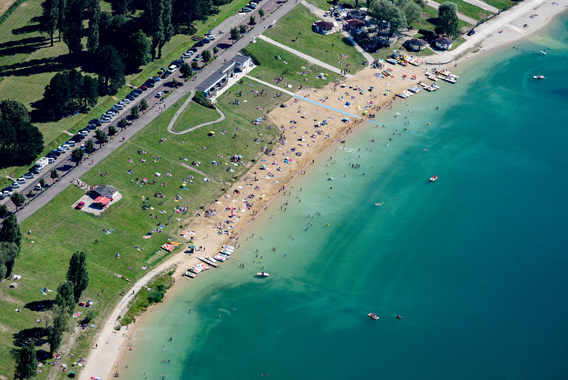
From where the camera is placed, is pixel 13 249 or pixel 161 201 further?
pixel 161 201

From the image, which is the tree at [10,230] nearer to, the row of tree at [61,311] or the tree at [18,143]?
the row of tree at [61,311]

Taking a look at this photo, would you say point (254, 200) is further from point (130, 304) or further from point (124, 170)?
point (130, 304)

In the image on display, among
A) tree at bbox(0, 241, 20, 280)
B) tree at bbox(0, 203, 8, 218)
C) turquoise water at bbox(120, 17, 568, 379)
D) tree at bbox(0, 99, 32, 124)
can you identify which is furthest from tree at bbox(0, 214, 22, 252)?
tree at bbox(0, 99, 32, 124)

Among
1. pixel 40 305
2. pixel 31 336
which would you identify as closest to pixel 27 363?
pixel 31 336

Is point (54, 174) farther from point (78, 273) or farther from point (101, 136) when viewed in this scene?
point (78, 273)

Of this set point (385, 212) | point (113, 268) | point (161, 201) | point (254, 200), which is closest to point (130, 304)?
point (113, 268)

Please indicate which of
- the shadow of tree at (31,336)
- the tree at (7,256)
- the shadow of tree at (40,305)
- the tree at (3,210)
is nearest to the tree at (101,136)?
the tree at (3,210)

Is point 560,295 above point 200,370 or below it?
above
